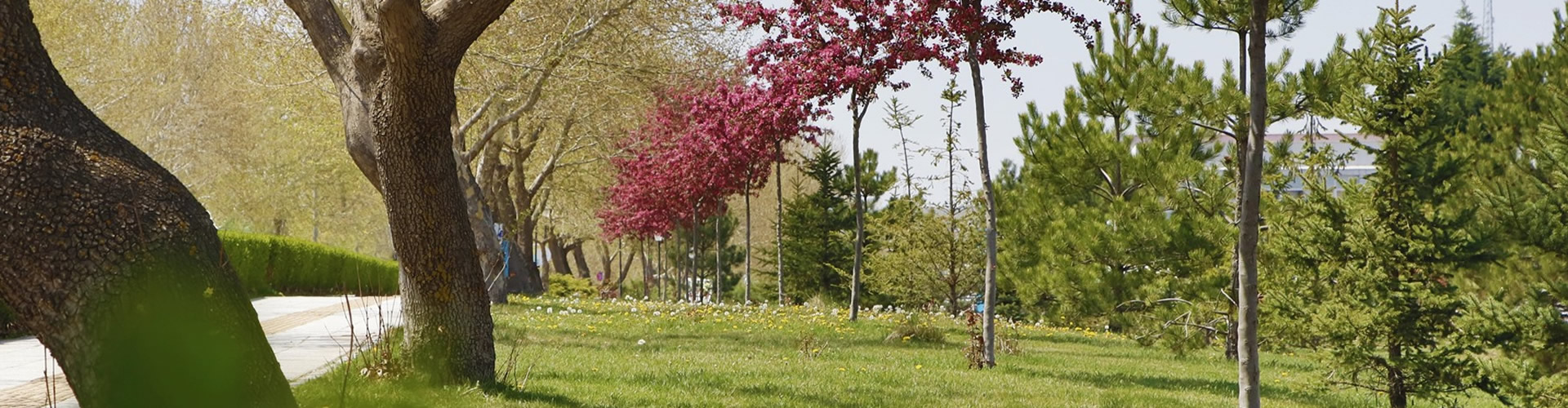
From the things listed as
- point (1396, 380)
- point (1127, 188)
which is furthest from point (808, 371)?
point (1127, 188)

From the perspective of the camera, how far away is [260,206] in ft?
129

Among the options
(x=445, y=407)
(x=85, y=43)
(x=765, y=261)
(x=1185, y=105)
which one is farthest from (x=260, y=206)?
(x=445, y=407)

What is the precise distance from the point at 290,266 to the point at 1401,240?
2070 cm

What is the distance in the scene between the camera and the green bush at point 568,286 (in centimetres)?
3316

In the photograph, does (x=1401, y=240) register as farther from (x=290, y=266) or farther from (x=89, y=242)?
(x=290, y=266)

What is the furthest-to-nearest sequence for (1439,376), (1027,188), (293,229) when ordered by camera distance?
(293,229) < (1027,188) < (1439,376)

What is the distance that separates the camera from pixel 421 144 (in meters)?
7.23

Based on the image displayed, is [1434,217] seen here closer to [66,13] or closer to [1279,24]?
[1279,24]

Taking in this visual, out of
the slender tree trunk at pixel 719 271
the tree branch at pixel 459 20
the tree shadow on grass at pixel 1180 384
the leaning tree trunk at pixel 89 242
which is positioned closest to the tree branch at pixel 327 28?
the tree branch at pixel 459 20

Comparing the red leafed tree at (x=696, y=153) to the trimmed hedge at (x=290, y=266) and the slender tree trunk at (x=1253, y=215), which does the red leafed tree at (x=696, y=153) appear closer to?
the trimmed hedge at (x=290, y=266)

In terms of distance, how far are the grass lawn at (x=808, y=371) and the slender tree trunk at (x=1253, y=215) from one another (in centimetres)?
202

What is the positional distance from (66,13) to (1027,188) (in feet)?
67.7

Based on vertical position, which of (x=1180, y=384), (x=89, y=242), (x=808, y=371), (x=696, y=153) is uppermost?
(x=696, y=153)

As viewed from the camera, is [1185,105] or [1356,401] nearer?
[1356,401]
